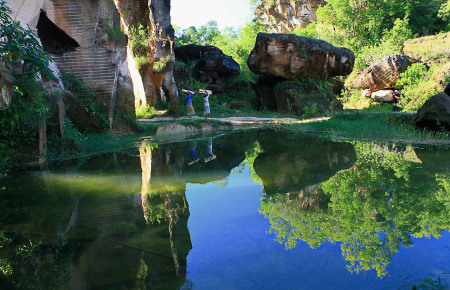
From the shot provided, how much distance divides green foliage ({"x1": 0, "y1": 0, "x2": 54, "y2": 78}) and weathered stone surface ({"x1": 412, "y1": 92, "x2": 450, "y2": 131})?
10491mm

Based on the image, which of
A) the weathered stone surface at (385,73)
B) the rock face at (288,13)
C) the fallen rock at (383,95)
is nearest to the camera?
the weathered stone surface at (385,73)

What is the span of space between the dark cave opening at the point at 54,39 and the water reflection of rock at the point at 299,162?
22.0 ft

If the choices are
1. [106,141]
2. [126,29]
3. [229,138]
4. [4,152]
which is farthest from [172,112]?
[4,152]

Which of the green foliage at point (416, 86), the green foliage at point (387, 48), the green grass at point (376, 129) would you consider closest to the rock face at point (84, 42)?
the green grass at point (376, 129)

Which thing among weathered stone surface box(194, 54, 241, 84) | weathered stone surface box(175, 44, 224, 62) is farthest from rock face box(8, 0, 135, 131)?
weathered stone surface box(175, 44, 224, 62)

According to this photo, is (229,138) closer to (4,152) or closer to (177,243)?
(4,152)

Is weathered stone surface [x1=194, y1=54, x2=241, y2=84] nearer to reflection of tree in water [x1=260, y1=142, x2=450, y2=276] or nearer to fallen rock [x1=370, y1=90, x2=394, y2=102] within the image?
fallen rock [x1=370, y1=90, x2=394, y2=102]

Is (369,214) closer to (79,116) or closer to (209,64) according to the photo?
(79,116)

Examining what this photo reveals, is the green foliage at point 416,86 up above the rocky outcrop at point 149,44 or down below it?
below

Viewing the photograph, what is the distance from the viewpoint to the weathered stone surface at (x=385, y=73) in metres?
23.5

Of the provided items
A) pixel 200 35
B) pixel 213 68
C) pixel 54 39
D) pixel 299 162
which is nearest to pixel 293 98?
pixel 213 68

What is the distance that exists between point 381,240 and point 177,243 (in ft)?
7.08

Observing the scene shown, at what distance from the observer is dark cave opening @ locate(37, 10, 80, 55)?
449 inches

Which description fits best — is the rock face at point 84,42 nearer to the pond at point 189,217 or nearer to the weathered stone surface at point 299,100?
the pond at point 189,217
